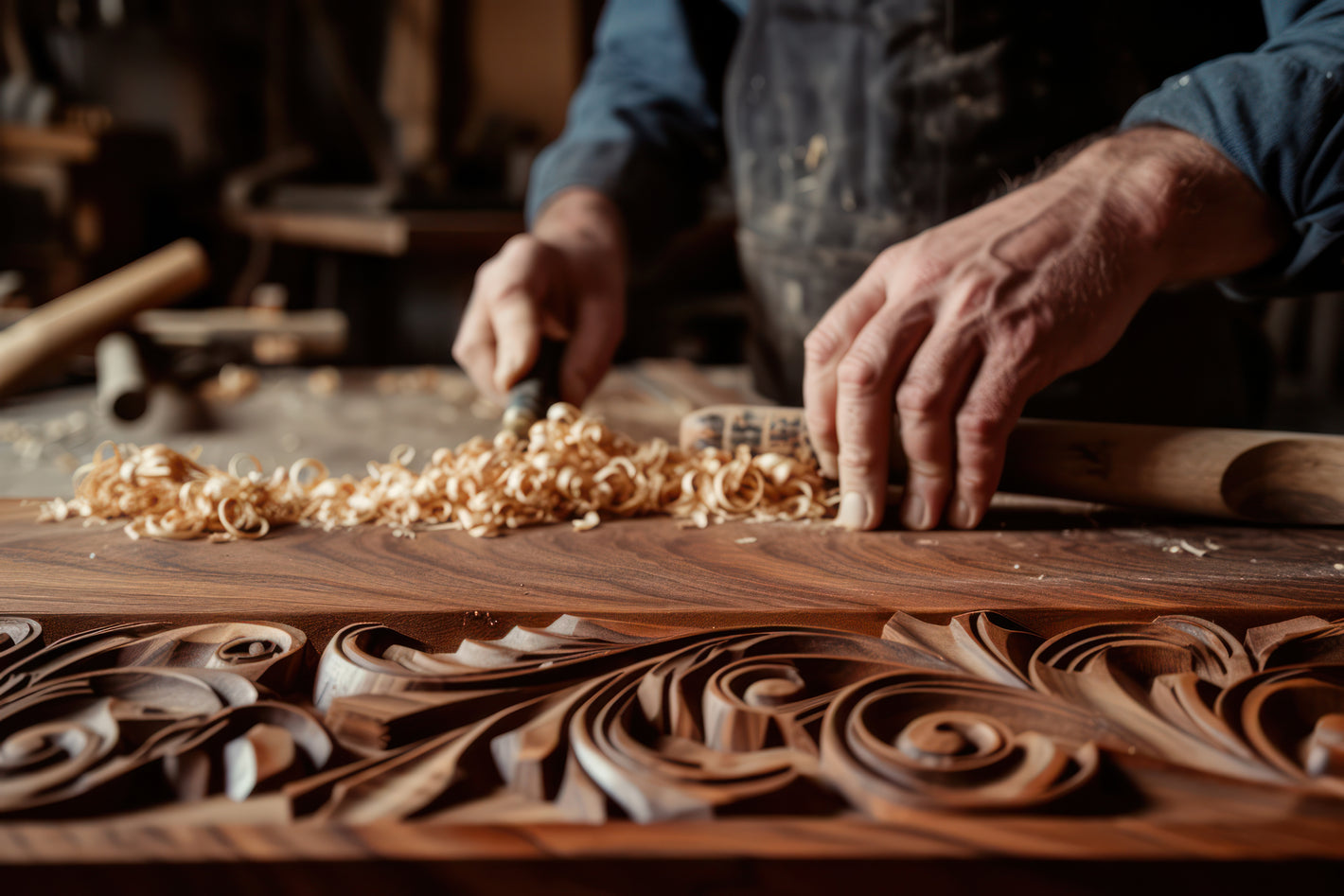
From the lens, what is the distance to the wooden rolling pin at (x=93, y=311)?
1.54 meters

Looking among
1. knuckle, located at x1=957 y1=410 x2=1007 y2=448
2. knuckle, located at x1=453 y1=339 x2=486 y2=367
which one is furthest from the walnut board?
knuckle, located at x1=453 y1=339 x2=486 y2=367

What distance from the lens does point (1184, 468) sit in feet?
2.89

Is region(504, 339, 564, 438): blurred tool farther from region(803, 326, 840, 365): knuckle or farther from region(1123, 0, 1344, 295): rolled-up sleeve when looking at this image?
region(1123, 0, 1344, 295): rolled-up sleeve

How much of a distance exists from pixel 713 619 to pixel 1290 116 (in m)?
0.69

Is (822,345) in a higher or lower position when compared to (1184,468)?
higher

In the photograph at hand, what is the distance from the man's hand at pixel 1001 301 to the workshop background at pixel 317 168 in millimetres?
2068

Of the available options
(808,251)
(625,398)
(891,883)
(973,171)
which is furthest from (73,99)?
(891,883)

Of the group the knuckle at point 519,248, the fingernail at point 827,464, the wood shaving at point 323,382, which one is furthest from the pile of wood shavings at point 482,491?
the wood shaving at point 323,382

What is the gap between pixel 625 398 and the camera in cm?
175

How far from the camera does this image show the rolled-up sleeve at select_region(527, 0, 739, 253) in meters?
1.56

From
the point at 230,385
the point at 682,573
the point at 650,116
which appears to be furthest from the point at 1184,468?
the point at 230,385

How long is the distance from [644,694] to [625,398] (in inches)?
47.1

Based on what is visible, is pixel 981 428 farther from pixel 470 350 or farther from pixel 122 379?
pixel 122 379

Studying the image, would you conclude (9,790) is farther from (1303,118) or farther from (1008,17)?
(1008,17)
